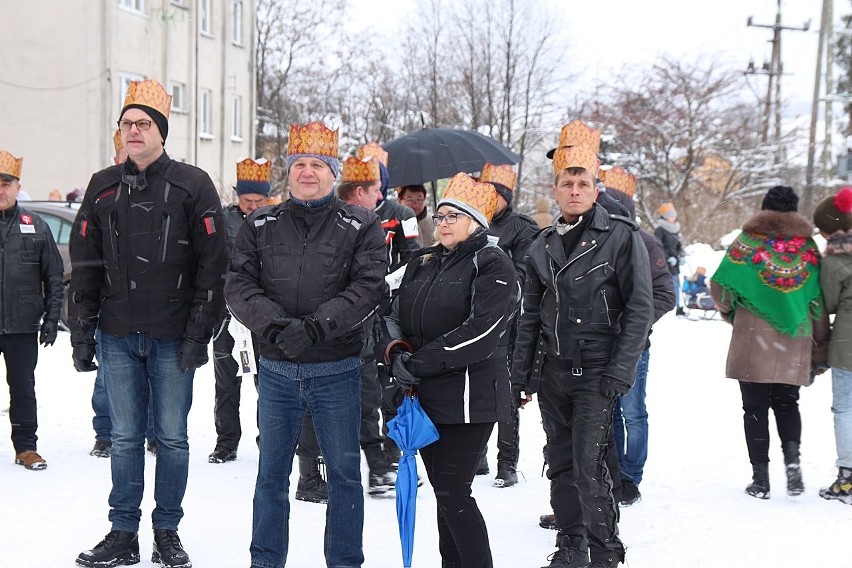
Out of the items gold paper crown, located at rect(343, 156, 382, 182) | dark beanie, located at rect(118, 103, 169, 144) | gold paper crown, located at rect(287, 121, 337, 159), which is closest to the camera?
gold paper crown, located at rect(287, 121, 337, 159)

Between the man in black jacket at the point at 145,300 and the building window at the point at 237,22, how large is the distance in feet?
94.0

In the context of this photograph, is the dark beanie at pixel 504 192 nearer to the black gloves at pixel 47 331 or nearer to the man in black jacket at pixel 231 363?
the man in black jacket at pixel 231 363

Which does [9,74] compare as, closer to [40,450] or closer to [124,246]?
[40,450]

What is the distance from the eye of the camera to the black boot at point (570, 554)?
204 inches

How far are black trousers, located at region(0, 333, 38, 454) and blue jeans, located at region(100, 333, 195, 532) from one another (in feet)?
7.96

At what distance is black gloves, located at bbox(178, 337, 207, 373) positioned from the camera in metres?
4.91

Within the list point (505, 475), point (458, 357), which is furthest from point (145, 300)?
point (505, 475)

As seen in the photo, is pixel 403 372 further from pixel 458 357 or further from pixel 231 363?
pixel 231 363

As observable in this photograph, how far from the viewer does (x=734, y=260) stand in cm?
695

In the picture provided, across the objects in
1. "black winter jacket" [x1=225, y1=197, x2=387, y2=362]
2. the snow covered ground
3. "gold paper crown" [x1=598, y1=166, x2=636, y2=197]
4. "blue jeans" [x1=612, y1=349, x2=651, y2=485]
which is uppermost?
"gold paper crown" [x1=598, y1=166, x2=636, y2=197]

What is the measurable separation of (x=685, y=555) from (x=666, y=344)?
Result: 10.1m

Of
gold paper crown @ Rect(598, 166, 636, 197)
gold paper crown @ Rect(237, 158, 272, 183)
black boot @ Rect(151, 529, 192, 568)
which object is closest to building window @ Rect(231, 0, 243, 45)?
gold paper crown @ Rect(237, 158, 272, 183)

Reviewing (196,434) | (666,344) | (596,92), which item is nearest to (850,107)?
(596,92)

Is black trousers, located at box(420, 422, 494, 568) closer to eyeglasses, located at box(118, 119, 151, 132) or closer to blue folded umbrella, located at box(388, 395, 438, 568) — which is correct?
blue folded umbrella, located at box(388, 395, 438, 568)
